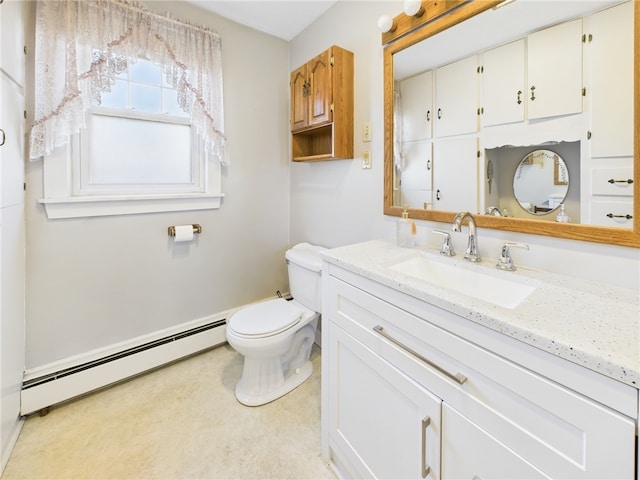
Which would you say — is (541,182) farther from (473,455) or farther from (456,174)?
(473,455)

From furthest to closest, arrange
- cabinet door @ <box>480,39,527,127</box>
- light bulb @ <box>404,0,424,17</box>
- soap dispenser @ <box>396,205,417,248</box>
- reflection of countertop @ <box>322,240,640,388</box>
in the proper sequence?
soap dispenser @ <box>396,205,417,248</box> → light bulb @ <box>404,0,424,17</box> → cabinet door @ <box>480,39,527,127</box> → reflection of countertop @ <box>322,240,640,388</box>

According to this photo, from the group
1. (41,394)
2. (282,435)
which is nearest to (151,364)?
(41,394)

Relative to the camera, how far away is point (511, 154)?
3.77ft

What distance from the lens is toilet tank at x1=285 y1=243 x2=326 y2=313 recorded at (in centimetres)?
181

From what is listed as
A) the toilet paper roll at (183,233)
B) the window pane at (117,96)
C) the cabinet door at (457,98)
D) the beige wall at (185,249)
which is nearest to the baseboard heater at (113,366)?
the beige wall at (185,249)

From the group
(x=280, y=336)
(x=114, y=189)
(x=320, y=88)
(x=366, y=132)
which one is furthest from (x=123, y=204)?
(x=366, y=132)

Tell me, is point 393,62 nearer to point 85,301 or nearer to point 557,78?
point 557,78

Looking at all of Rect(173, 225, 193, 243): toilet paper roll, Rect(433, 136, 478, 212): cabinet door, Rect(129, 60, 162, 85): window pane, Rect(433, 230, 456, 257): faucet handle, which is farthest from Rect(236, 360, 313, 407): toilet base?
Rect(129, 60, 162, 85): window pane

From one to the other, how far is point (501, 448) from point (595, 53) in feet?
3.81

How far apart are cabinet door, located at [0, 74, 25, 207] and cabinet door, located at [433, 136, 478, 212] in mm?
1804

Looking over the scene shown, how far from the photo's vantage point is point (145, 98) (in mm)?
1856

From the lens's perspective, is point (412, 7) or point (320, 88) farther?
point (320, 88)

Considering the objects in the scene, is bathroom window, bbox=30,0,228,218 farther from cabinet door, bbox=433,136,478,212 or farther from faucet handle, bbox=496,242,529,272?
→ faucet handle, bbox=496,242,529,272

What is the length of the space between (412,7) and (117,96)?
1.64 m
